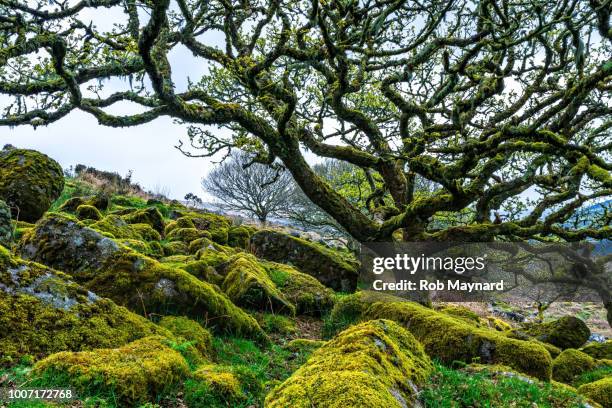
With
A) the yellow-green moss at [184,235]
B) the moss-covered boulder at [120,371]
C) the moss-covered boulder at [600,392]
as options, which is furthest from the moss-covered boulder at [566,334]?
the moss-covered boulder at [120,371]

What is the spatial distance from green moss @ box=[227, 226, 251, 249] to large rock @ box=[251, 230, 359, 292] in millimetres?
1067

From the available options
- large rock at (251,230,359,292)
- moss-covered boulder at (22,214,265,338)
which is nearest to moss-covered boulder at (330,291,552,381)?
moss-covered boulder at (22,214,265,338)

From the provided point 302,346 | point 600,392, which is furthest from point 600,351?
point 302,346

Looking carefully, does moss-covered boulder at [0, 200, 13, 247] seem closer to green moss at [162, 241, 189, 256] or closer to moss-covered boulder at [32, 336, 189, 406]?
moss-covered boulder at [32, 336, 189, 406]

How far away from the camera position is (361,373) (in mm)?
3234

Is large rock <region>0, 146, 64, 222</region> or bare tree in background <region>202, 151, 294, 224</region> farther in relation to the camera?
bare tree in background <region>202, 151, 294, 224</region>

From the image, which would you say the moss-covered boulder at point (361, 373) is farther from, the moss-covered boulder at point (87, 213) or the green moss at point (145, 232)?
the moss-covered boulder at point (87, 213)

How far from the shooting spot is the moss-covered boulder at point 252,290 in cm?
901

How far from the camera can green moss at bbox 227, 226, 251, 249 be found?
15.4 metres

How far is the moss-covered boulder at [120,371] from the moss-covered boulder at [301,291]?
236 inches

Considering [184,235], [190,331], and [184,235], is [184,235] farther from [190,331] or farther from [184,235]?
[190,331]

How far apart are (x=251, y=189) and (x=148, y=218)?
25827 mm

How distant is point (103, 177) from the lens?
27.6 metres

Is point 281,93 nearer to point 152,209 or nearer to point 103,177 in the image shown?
point 152,209
